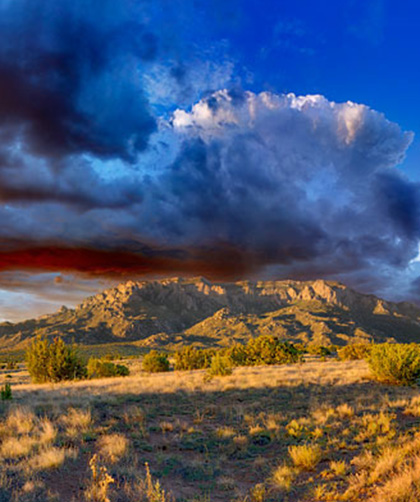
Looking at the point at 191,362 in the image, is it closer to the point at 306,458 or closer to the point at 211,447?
the point at 211,447

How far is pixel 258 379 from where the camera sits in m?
22.3

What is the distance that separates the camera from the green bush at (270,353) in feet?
153

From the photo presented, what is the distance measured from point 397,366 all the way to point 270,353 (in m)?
28.6

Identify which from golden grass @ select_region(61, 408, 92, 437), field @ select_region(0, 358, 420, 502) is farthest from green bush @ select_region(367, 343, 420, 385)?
golden grass @ select_region(61, 408, 92, 437)

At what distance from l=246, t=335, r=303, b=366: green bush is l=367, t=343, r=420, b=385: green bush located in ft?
82.4

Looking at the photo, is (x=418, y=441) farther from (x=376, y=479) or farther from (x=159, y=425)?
(x=159, y=425)

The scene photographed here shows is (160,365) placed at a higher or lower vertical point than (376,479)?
lower

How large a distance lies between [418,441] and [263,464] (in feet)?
13.2

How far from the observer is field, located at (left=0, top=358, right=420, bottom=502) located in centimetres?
732

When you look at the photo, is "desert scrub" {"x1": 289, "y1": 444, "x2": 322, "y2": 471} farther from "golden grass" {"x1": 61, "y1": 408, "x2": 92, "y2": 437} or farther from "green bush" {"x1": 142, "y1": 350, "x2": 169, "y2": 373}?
"green bush" {"x1": 142, "y1": 350, "x2": 169, "y2": 373}

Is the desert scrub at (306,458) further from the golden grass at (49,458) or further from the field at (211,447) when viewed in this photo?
the golden grass at (49,458)

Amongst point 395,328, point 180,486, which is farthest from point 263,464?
point 395,328

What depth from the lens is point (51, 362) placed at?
27219mm

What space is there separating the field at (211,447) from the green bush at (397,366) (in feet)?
10.4
